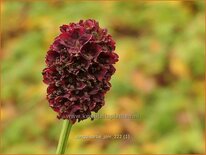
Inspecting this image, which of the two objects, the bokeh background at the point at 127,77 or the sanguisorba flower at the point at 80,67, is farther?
the bokeh background at the point at 127,77

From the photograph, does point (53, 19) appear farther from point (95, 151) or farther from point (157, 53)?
point (95, 151)

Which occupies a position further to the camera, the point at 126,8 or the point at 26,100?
the point at 126,8

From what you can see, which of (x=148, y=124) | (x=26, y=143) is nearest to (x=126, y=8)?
(x=148, y=124)

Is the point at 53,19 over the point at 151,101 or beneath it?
over

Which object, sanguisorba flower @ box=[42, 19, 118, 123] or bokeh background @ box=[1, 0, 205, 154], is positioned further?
bokeh background @ box=[1, 0, 205, 154]
